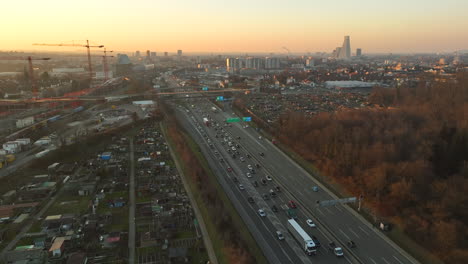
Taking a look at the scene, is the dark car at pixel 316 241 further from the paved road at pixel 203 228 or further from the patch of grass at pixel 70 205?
the patch of grass at pixel 70 205

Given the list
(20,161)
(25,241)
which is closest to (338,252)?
(25,241)

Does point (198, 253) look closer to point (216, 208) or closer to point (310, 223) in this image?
point (216, 208)

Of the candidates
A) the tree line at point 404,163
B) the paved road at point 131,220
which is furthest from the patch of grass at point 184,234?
the tree line at point 404,163

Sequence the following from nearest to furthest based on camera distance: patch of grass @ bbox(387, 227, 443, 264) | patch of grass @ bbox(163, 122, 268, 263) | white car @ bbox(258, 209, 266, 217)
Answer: patch of grass @ bbox(387, 227, 443, 264), patch of grass @ bbox(163, 122, 268, 263), white car @ bbox(258, 209, 266, 217)

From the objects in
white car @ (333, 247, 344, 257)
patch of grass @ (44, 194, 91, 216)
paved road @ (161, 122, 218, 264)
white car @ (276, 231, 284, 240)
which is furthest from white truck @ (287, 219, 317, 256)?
patch of grass @ (44, 194, 91, 216)

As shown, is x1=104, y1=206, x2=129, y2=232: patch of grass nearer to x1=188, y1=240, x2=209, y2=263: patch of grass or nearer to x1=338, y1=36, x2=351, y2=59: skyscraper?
x1=188, y1=240, x2=209, y2=263: patch of grass

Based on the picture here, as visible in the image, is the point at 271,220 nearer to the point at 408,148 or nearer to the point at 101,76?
the point at 408,148
